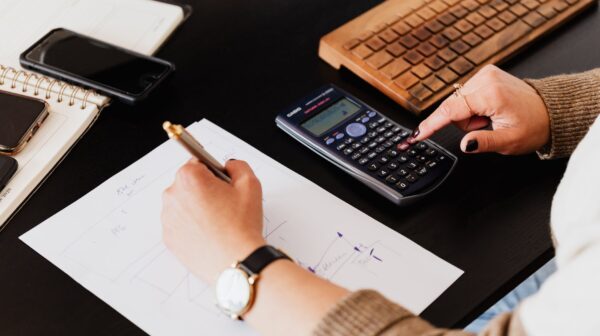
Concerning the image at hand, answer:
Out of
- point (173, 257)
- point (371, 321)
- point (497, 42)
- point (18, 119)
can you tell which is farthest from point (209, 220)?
point (497, 42)

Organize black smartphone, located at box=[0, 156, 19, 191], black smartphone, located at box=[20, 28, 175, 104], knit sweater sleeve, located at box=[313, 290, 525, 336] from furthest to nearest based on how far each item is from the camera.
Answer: black smartphone, located at box=[20, 28, 175, 104], black smartphone, located at box=[0, 156, 19, 191], knit sweater sleeve, located at box=[313, 290, 525, 336]

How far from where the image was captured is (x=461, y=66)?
0.77 metres

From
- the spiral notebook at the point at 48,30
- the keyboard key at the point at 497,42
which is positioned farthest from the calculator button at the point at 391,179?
the spiral notebook at the point at 48,30

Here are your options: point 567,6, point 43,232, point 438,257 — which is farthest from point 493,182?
point 43,232

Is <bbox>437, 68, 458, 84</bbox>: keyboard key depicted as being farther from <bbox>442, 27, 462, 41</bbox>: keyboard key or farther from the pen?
the pen

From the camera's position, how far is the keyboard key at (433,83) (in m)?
0.74

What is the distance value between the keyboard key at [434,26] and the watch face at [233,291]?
462 millimetres

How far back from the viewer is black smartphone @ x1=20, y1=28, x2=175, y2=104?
710 mm

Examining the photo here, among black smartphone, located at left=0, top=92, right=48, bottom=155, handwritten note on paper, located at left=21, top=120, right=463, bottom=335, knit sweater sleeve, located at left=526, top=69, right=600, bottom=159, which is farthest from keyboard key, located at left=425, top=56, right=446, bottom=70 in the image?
black smartphone, located at left=0, top=92, right=48, bottom=155

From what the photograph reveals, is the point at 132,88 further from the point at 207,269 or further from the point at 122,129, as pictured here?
the point at 207,269

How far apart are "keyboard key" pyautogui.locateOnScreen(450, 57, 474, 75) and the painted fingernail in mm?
138

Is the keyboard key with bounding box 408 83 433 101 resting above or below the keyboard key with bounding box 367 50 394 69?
below

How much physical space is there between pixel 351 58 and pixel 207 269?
0.36m

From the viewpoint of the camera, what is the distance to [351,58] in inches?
30.2
